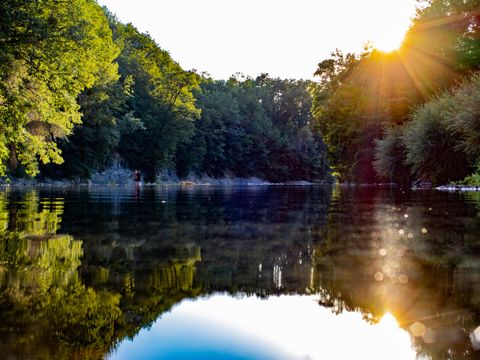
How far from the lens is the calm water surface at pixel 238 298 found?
218cm

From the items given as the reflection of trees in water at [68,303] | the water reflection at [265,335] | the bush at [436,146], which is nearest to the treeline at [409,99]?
the bush at [436,146]

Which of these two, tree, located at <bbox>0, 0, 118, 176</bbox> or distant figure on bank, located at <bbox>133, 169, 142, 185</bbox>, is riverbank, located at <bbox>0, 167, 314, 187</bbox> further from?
tree, located at <bbox>0, 0, 118, 176</bbox>

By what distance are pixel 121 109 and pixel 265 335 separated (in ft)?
165

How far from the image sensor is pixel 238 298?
304 centimetres

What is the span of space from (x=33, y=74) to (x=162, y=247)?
13113 mm

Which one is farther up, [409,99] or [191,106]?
[191,106]

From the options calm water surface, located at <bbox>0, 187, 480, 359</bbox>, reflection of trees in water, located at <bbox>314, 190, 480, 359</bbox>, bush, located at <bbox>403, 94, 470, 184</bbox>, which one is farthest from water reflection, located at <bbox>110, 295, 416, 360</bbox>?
bush, located at <bbox>403, 94, 470, 184</bbox>

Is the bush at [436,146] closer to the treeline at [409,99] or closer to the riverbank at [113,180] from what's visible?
the treeline at [409,99]

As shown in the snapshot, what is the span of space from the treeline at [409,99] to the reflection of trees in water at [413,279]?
2005 cm

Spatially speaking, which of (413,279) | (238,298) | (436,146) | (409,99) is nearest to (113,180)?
(409,99)

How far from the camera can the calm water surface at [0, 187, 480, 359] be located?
2.18m

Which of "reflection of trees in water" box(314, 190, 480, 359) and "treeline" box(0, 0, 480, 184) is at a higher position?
"treeline" box(0, 0, 480, 184)

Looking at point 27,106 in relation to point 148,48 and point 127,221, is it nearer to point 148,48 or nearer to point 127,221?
point 127,221

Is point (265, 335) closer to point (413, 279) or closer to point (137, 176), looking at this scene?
point (413, 279)
